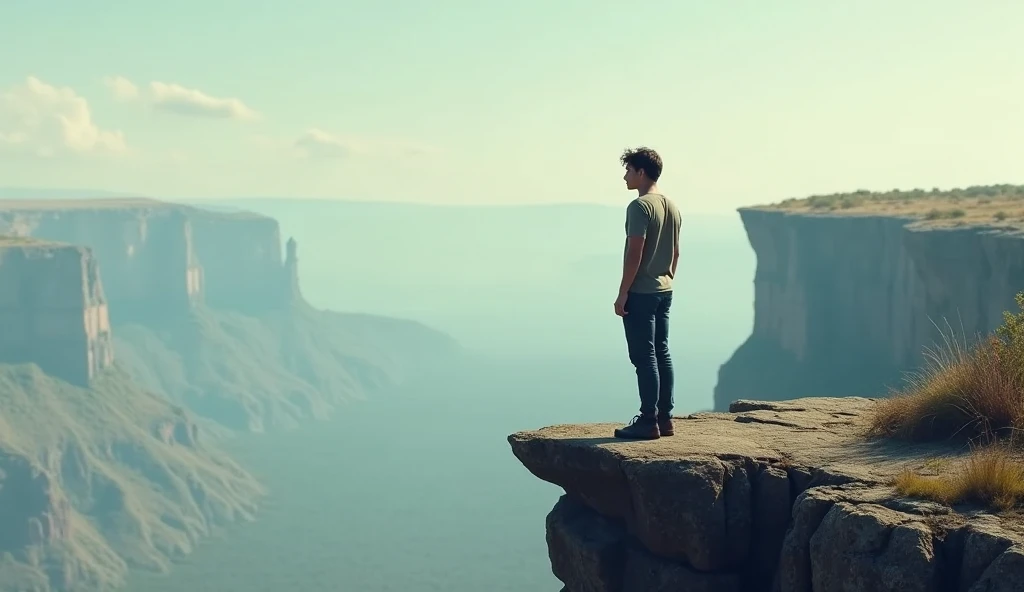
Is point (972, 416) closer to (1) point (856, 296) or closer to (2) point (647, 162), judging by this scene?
(2) point (647, 162)

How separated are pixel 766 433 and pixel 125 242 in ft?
649

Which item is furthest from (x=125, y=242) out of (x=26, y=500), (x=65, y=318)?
(x=26, y=500)

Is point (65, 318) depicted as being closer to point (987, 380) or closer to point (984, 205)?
point (984, 205)

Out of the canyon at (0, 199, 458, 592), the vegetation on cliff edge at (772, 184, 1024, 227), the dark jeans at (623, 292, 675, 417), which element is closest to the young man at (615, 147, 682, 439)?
the dark jeans at (623, 292, 675, 417)

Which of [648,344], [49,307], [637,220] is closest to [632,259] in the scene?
[637,220]

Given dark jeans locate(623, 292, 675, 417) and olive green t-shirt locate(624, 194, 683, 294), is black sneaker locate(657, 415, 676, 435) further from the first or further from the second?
olive green t-shirt locate(624, 194, 683, 294)

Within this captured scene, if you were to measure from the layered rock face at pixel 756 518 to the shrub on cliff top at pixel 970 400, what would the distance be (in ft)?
0.90

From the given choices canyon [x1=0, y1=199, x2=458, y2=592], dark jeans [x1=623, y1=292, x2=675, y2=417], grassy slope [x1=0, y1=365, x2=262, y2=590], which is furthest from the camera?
canyon [x1=0, y1=199, x2=458, y2=592]

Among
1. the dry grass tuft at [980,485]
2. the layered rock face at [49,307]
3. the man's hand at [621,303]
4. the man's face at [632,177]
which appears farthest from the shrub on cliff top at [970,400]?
the layered rock face at [49,307]

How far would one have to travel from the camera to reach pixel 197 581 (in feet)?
398

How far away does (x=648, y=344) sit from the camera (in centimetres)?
1041

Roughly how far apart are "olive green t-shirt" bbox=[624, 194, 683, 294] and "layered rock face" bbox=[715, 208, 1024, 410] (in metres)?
27.4

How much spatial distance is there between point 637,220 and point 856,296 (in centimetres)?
5327

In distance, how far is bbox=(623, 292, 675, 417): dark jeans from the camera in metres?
10.4
